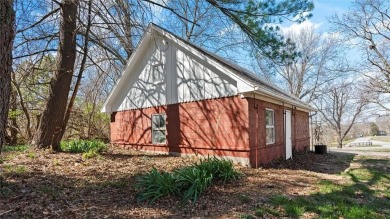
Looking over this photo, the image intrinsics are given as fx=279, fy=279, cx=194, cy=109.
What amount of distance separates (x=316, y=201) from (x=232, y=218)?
2140mm

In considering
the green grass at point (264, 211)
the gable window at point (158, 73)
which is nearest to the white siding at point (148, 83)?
the gable window at point (158, 73)

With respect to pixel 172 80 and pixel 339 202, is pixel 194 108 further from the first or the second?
pixel 339 202

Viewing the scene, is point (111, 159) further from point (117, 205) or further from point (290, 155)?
point (290, 155)

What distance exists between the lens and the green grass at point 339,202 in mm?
5059

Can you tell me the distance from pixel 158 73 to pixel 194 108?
8.65 ft

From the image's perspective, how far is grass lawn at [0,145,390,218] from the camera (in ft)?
16.2

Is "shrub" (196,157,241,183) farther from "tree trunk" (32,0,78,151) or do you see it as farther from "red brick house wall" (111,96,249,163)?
"tree trunk" (32,0,78,151)

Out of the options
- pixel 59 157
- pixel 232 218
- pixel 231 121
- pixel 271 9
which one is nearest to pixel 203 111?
pixel 231 121

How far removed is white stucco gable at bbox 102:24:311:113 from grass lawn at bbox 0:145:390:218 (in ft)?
10.0

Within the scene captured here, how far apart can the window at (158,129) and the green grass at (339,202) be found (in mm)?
6576

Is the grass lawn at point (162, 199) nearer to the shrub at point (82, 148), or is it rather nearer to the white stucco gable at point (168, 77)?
the shrub at point (82, 148)

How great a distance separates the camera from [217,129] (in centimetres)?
988

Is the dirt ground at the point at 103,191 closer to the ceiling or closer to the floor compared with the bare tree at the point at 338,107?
closer to the floor

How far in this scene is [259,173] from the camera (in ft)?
26.9
